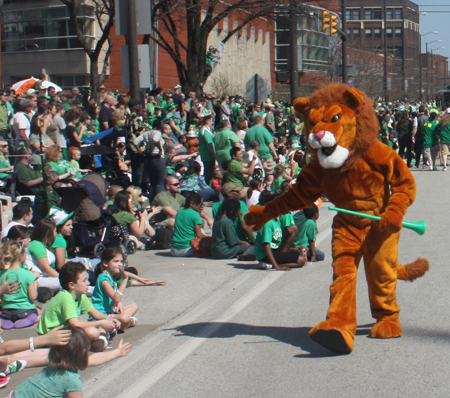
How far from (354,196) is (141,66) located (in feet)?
27.3

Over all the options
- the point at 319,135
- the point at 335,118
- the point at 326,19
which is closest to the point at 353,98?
Answer: the point at 335,118

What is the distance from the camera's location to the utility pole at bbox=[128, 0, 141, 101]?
13.2 metres

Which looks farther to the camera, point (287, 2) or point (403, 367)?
point (287, 2)

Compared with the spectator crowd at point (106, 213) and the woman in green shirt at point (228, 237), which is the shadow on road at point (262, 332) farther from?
the woman in green shirt at point (228, 237)

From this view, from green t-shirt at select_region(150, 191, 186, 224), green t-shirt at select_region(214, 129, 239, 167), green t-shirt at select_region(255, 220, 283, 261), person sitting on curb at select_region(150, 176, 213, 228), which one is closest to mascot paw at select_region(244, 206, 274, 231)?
green t-shirt at select_region(255, 220, 283, 261)

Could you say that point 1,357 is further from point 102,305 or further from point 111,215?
point 111,215

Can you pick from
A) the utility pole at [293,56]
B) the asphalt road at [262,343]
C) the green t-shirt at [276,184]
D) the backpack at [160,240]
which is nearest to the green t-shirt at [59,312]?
the asphalt road at [262,343]

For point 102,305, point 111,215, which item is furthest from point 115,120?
point 102,305

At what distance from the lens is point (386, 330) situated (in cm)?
632

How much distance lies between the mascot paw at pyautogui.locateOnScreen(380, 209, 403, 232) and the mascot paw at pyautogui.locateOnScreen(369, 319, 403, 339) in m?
0.98

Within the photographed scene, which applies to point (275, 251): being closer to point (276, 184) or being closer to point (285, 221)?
point (285, 221)

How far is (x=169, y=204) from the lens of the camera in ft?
41.2

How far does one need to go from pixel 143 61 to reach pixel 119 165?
230 cm

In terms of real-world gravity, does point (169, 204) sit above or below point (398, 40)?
Answer: below
